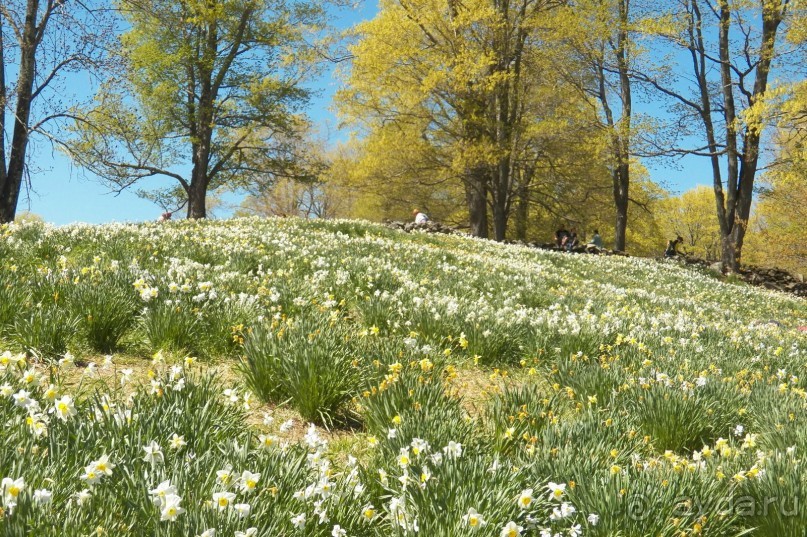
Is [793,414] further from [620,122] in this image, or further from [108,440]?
[620,122]

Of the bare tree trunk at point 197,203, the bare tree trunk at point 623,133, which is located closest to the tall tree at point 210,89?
the bare tree trunk at point 197,203

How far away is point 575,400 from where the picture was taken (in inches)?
147

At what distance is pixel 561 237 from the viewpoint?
28531mm

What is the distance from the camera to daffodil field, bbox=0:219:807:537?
1891 mm

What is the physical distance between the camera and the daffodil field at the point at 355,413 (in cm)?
189

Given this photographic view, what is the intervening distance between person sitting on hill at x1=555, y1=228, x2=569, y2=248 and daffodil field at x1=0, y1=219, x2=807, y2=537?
66.5ft

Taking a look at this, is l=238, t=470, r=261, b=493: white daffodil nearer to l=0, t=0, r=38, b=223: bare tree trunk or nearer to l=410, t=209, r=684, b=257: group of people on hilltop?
l=0, t=0, r=38, b=223: bare tree trunk

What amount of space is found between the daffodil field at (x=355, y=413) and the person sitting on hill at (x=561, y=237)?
2026 cm

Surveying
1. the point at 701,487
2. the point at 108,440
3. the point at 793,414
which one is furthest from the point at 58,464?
the point at 793,414

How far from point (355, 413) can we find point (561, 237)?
87.7 ft

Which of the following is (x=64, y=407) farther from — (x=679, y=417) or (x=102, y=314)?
(x=679, y=417)

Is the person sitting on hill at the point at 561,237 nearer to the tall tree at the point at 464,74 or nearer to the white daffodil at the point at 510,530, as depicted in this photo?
the tall tree at the point at 464,74

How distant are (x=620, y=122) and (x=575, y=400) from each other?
2154 cm

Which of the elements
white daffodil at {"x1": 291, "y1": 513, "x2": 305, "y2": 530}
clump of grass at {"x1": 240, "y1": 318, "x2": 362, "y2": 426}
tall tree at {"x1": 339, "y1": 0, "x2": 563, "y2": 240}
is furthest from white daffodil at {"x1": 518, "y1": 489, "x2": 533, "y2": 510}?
tall tree at {"x1": 339, "y1": 0, "x2": 563, "y2": 240}
